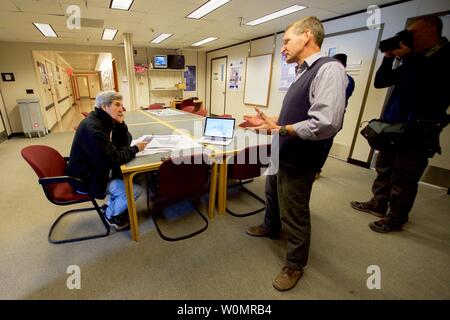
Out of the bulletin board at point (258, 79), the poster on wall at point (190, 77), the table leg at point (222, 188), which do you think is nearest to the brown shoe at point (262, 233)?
the table leg at point (222, 188)

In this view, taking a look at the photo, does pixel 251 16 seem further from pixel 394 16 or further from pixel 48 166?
pixel 48 166

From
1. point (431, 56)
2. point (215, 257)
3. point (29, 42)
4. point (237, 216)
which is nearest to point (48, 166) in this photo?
point (215, 257)

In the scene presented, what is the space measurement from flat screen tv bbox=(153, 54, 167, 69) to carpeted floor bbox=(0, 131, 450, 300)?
574cm

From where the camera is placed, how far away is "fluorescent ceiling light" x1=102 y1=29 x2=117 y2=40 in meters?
4.66

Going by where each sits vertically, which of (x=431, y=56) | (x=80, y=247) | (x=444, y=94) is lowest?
(x=80, y=247)

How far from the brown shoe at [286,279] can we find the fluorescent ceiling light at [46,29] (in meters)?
5.67

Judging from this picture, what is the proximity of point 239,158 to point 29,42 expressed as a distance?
6929mm

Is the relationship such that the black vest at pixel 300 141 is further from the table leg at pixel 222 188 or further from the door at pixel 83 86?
the door at pixel 83 86

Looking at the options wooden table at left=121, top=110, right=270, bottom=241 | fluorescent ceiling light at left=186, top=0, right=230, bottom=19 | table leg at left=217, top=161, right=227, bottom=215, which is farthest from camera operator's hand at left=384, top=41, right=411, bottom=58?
fluorescent ceiling light at left=186, top=0, right=230, bottom=19

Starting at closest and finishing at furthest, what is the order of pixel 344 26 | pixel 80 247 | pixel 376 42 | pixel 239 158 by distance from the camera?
1. pixel 80 247
2. pixel 239 158
3. pixel 376 42
4. pixel 344 26

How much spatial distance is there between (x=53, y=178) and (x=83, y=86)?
62.2ft

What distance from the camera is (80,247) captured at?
5.84 ft

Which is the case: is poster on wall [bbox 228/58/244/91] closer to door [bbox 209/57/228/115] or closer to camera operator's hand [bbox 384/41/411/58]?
door [bbox 209/57/228/115]
